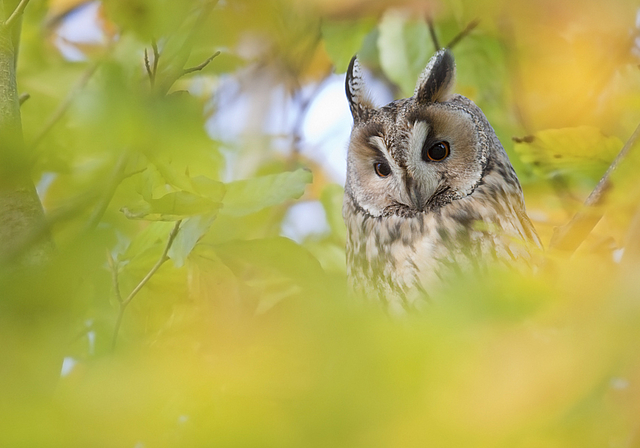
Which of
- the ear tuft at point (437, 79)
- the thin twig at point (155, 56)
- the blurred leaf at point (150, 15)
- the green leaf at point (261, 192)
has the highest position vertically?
the blurred leaf at point (150, 15)

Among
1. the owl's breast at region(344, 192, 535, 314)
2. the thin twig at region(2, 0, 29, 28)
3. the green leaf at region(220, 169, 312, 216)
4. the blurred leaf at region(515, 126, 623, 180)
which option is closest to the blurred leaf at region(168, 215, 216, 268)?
the green leaf at region(220, 169, 312, 216)

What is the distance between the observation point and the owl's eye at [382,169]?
170 cm

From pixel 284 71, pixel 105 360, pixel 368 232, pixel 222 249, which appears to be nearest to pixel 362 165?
pixel 368 232

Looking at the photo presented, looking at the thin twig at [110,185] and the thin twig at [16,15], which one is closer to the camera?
the thin twig at [110,185]

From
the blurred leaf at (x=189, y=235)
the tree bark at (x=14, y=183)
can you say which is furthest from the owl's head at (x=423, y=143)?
the tree bark at (x=14, y=183)

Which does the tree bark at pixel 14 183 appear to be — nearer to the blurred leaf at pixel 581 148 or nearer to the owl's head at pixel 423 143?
the blurred leaf at pixel 581 148

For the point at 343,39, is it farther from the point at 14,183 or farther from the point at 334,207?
the point at 14,183

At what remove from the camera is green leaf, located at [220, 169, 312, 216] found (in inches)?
30.3

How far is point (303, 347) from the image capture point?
12.4 inches

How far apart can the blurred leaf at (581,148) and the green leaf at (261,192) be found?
0.43m

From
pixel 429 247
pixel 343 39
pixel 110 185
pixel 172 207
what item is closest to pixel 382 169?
pixel 429 247

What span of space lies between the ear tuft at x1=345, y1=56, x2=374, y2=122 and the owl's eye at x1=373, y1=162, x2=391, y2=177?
15 cm

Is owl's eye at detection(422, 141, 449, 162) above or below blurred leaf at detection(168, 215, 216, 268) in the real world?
below

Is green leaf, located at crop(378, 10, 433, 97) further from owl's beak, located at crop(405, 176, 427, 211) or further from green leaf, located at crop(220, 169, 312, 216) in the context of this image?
green leaf, located at crop(220, 169, 312, 216)
